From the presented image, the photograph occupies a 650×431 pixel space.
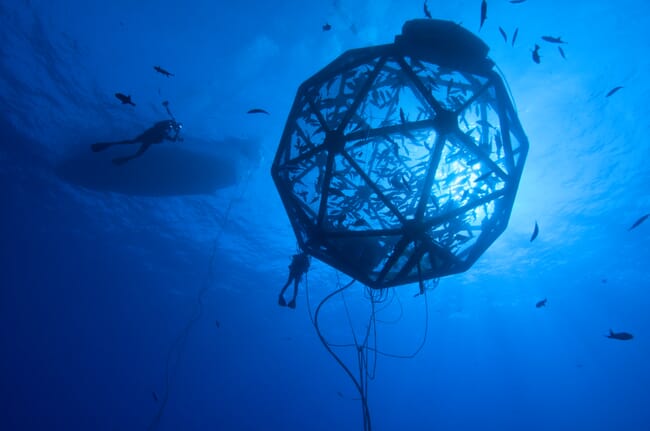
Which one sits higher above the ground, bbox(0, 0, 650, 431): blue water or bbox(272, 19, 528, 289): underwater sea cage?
bbox(0, 0, 650, 431): blue water

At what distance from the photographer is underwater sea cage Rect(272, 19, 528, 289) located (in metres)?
3.57

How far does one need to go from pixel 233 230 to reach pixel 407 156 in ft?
65.1

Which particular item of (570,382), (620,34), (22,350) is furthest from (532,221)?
(570,382)

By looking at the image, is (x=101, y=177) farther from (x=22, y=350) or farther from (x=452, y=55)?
(x=22, y=350)

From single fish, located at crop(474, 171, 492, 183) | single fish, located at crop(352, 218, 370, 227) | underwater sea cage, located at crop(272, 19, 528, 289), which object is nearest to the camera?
underwater sea cage, located at crop(272, 19, 528, 289)

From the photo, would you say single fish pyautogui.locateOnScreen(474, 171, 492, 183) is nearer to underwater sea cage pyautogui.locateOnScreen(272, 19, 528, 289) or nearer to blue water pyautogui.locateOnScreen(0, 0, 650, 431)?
underwater sea cage pyautogui.locateOnScreen(272, 19, 528, 289)

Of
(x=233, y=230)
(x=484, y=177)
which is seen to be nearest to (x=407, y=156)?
(x=484, y=177)

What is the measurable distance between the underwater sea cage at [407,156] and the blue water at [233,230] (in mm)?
6588

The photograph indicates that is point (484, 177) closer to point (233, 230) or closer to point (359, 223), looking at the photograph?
point (359, 223)

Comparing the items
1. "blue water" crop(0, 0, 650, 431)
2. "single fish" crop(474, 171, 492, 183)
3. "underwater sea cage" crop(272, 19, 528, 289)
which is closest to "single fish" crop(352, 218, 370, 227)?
"underwater sea cage" crop(272, 19, 528, 289)

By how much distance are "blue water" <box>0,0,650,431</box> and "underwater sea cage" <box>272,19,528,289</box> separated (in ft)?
21.6

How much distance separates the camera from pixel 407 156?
473 cm

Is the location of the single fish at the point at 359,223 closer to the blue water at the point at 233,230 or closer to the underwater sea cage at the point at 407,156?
the underwater sea cage at the point at 407,156

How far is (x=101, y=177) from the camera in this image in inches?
758
